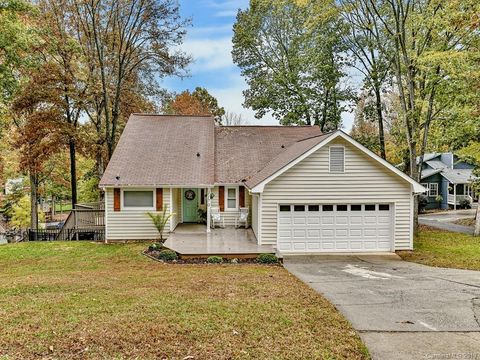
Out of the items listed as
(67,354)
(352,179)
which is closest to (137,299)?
(67,354)

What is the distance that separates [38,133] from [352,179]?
58.5 ft

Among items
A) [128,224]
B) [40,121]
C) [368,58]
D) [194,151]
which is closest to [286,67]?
[368,58]

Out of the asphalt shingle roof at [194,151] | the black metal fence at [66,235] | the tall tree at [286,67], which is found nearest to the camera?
the asphalt shingle roof at [194,151]

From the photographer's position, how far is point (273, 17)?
26047mm

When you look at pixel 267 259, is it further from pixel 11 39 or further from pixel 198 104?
pixel 198 104

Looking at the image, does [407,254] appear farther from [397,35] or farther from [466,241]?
[397,35]

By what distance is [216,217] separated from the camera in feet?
54.9

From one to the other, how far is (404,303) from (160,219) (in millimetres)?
10792

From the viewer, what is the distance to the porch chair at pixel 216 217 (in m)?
16.8

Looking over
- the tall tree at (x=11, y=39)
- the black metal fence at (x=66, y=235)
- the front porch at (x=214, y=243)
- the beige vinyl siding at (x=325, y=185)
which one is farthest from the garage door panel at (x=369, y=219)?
the tall tree at (x=11, y=39)

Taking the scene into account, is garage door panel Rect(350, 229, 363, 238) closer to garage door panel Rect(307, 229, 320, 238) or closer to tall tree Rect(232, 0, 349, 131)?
garage door panel Rect(307, 229, 320, 238)

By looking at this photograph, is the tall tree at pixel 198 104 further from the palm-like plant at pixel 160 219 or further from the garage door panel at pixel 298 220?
the garage door panel at pixel 298 220

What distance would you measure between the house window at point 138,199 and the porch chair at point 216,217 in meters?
2.88

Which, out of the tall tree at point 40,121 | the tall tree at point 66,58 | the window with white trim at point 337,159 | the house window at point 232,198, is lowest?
the house window at point 232,198
